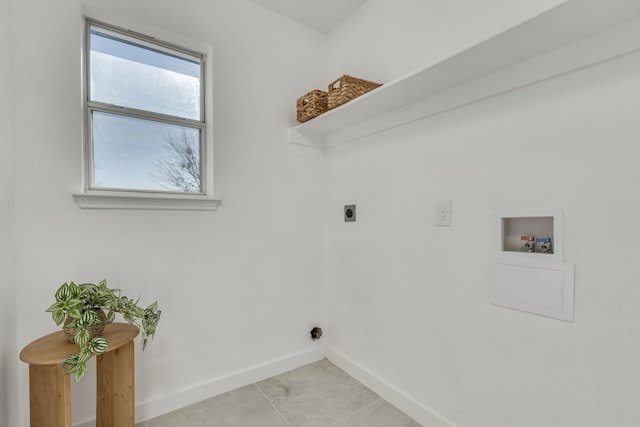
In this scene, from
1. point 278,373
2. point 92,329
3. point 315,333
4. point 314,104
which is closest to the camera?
point 92,329

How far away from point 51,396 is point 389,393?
1720mm

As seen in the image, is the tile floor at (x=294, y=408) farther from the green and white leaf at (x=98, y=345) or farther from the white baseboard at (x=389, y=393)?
the green and white leaf at (x=98, y=345)

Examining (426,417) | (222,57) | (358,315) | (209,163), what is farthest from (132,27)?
(426,417)

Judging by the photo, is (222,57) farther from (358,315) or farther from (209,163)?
(358,315)

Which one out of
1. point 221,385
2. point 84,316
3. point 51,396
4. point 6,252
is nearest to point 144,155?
point 6,252

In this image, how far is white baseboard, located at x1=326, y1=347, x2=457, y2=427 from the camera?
1664mm

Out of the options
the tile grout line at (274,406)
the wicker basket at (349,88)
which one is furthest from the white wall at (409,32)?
the tile grout line at (274,406)

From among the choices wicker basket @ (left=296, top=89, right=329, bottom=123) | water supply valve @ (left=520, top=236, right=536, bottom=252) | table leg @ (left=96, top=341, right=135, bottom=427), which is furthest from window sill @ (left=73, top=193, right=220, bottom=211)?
water supply valve @ (left=520, top=236, right=536, bottom=252)

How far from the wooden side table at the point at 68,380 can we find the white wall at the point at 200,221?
0.76ft

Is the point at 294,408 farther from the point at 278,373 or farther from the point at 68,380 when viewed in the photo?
the point at 68,380

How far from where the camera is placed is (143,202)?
5.68 ft

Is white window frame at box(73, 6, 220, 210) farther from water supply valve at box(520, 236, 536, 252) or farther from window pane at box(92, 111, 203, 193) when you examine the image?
water supply valve at box(520, 236, 536, 252)

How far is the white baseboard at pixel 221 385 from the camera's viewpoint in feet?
5.76

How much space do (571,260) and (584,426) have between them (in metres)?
0.63
